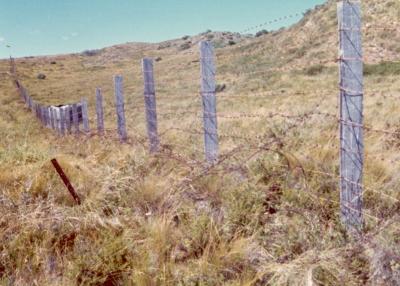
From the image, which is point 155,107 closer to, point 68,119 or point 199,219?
point 199,219

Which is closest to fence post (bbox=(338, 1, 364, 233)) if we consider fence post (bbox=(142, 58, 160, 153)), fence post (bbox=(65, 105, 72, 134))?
fence post (bbox=(142, 58, 160, 153))

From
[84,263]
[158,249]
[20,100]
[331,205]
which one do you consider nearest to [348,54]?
[331,205]

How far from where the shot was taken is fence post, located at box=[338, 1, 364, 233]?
3.85m

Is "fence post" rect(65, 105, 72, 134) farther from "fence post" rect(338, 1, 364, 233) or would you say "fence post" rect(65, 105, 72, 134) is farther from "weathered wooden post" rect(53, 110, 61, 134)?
"fence post" rect(338, 1, 364, 233)

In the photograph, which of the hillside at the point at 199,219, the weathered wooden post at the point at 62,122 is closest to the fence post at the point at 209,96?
the hillside at the point at 199,219

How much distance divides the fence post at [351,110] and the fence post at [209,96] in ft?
7.31

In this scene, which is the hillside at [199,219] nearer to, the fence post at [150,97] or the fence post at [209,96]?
the fence post at [209,96]

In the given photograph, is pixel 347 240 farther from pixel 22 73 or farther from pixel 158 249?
pixel 22 73

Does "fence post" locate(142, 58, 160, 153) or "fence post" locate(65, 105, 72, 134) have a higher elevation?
"fence post" locate(142, 58, 160, 153)

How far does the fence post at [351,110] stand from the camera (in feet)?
12.6

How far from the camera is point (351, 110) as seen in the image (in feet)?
12.8

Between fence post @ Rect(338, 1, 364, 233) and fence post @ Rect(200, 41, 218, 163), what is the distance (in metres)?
2.23

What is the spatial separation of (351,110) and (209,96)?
2.46 m

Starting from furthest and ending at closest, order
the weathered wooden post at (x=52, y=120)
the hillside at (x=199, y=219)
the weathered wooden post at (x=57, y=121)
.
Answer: the weathered wooden post at (x=52, y=120) → the weathered wooden post at (x=57, y=121) → the hillside at (x=199, y=219)
